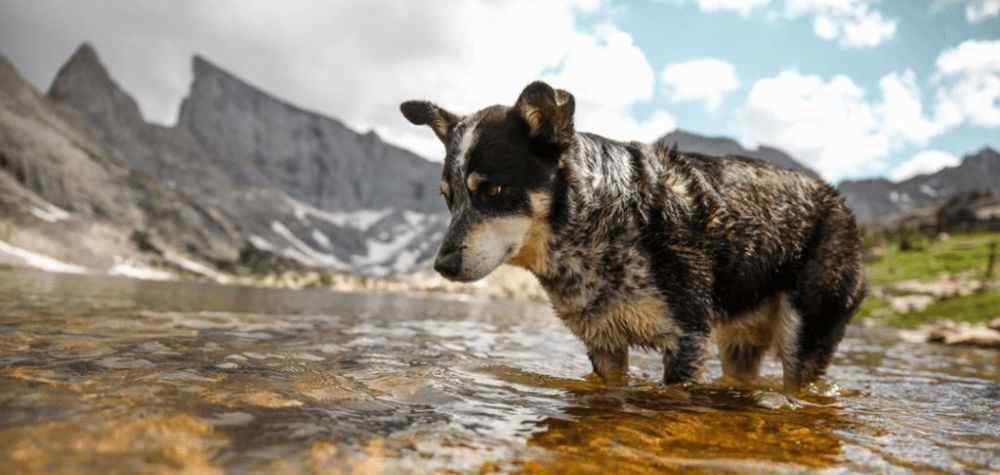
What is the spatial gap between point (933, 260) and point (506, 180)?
103777 mm

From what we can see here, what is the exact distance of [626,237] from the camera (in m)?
6.39

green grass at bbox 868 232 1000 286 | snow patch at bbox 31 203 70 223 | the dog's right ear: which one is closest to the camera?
the dog's right ear

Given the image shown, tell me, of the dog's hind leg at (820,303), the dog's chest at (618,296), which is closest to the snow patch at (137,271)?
the dog's chest at (618,296)

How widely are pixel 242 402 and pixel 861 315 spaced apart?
66.6m

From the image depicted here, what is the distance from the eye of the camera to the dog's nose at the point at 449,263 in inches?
223

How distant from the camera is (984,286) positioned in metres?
56.8

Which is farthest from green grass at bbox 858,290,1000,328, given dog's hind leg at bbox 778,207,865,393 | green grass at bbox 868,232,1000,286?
dog's hind leg at bbox 778,207,865,393

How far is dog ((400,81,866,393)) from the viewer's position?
20.0ft

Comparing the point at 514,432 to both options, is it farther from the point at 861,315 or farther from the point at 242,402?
the point at 861,315

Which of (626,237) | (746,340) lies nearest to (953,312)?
(746,340)

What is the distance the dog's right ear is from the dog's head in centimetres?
114

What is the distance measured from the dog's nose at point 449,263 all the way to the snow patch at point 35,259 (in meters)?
166

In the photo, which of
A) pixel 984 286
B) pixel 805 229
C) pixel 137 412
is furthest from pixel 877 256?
pixel 137 412

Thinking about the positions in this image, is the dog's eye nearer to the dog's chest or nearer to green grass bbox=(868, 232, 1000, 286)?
the dog's chest
